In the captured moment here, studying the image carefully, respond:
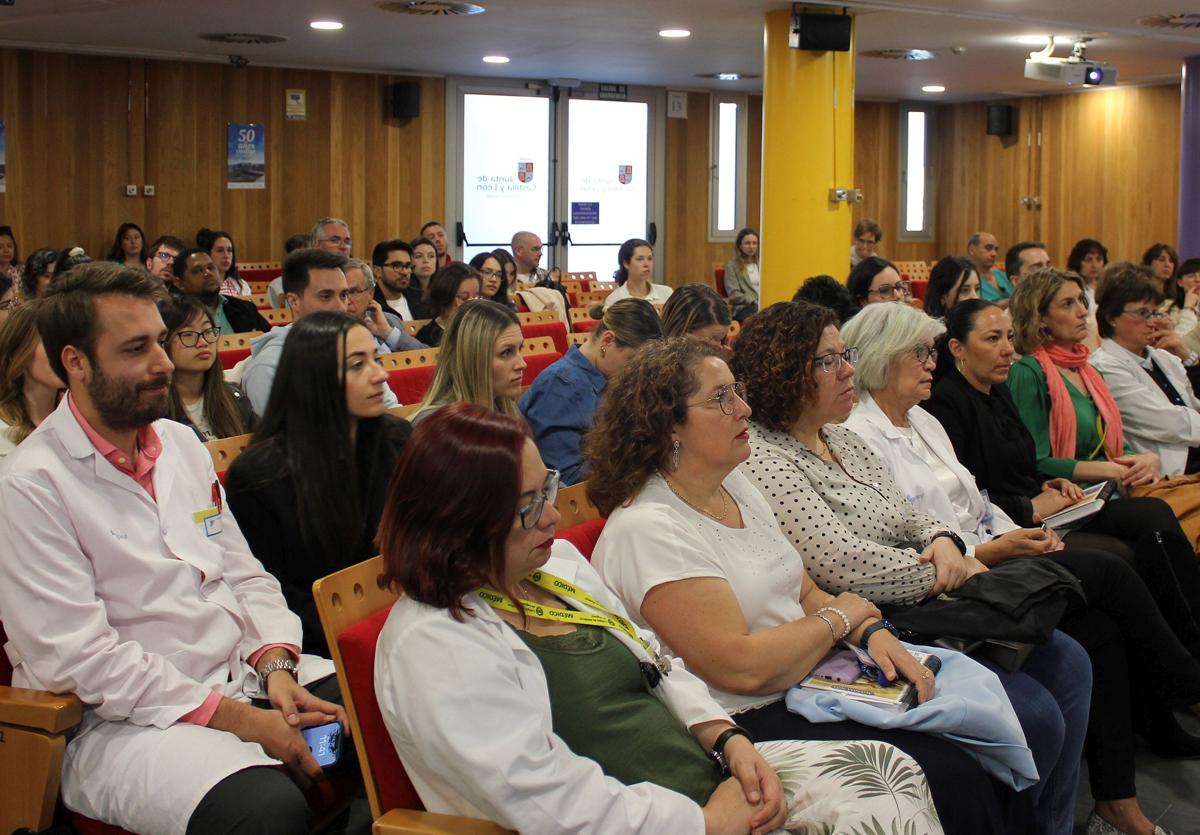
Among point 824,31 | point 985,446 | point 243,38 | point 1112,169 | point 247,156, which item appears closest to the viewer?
point 985,446

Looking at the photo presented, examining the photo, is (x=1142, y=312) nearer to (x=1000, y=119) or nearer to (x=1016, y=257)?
(x=1016, y=257)

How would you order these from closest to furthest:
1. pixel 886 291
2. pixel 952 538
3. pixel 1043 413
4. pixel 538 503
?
1. pixel 538 503
2. pixel 952 538
3. pixel 1043 413
4. pixel 886 291

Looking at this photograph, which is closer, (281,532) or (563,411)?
(281,532)

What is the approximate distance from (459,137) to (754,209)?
3.90 metres

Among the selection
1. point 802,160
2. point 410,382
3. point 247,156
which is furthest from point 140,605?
point 247,156

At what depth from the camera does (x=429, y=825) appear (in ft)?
6.13

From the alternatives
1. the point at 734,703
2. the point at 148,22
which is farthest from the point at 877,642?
the point at 148,22

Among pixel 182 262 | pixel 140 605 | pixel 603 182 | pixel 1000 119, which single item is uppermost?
pixel 1000 119

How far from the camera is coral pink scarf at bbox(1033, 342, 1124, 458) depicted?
15.4ft

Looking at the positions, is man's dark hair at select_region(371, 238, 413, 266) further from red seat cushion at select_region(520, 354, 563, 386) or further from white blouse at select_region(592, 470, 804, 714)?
white blouse at select_region(592, 470, 804, 714)

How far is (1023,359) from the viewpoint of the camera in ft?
15.6

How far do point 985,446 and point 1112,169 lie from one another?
39.1ft

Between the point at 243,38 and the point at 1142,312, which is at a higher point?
the point at 243,38

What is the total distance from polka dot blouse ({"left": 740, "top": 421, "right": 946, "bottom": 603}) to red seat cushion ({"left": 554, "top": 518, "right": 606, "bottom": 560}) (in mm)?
447
